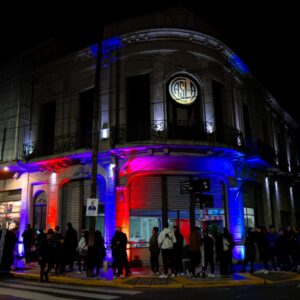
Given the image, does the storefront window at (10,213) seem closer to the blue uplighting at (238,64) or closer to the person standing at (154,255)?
the person standing at (154,255)

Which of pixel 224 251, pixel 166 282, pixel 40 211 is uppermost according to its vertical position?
pixel 40 211

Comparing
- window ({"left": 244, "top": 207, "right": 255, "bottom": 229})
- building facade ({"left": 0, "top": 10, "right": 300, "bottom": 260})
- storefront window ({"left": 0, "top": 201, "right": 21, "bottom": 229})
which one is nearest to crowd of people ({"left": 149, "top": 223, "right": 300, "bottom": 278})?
building facade ({"left": 0, "top": 10, "right": 300, "bottom": 260})

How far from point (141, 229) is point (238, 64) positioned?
35.2ft

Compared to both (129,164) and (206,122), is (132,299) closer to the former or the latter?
(129,164)

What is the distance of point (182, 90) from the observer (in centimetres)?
1834

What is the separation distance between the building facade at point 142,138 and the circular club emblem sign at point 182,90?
0.16 feet

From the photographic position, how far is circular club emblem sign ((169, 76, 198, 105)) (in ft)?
59.7

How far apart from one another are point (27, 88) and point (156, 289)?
15.7m

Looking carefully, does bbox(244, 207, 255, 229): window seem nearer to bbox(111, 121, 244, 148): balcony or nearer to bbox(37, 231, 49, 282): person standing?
bbox(111, 121, 244, 148): balcony

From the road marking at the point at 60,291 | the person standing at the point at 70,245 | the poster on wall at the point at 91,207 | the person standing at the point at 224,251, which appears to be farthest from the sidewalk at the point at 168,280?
the poster on wall at the point at 91,207

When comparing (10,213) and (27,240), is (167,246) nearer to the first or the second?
(27,240)

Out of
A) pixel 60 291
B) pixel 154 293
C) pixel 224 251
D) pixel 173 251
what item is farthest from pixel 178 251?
pixel 60 291

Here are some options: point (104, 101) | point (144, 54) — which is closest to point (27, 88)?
point (104, 101)

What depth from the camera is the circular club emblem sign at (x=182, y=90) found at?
1820cm
